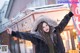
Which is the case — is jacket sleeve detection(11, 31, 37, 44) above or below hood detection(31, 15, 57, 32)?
below

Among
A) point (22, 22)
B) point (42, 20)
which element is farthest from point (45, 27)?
point (22, 22)

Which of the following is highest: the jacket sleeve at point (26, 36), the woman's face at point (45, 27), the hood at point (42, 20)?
the hood at point (42, 20)

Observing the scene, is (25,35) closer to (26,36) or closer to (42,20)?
(26,36)

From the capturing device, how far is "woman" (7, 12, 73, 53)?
122 centimetres

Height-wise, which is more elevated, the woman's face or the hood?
the hood

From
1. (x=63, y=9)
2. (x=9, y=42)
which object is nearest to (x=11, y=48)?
(x=9, y=42)

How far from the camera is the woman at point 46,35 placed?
122cm

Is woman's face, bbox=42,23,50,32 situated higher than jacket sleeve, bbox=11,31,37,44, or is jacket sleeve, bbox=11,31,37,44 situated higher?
woman's face, bbox=42,23,50,32

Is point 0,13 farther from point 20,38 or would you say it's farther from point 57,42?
point 57,42

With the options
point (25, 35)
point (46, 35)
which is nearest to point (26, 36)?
point (25, 35)

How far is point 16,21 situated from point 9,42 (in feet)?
0.45

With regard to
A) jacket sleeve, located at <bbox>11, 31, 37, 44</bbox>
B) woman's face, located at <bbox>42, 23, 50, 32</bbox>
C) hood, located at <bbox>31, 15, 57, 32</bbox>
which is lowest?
jacket sleeve, located at <bbox>11, 31, 37, 44</bbox>

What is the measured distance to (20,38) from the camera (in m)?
1.20

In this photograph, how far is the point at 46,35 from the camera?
1247 millimetres
